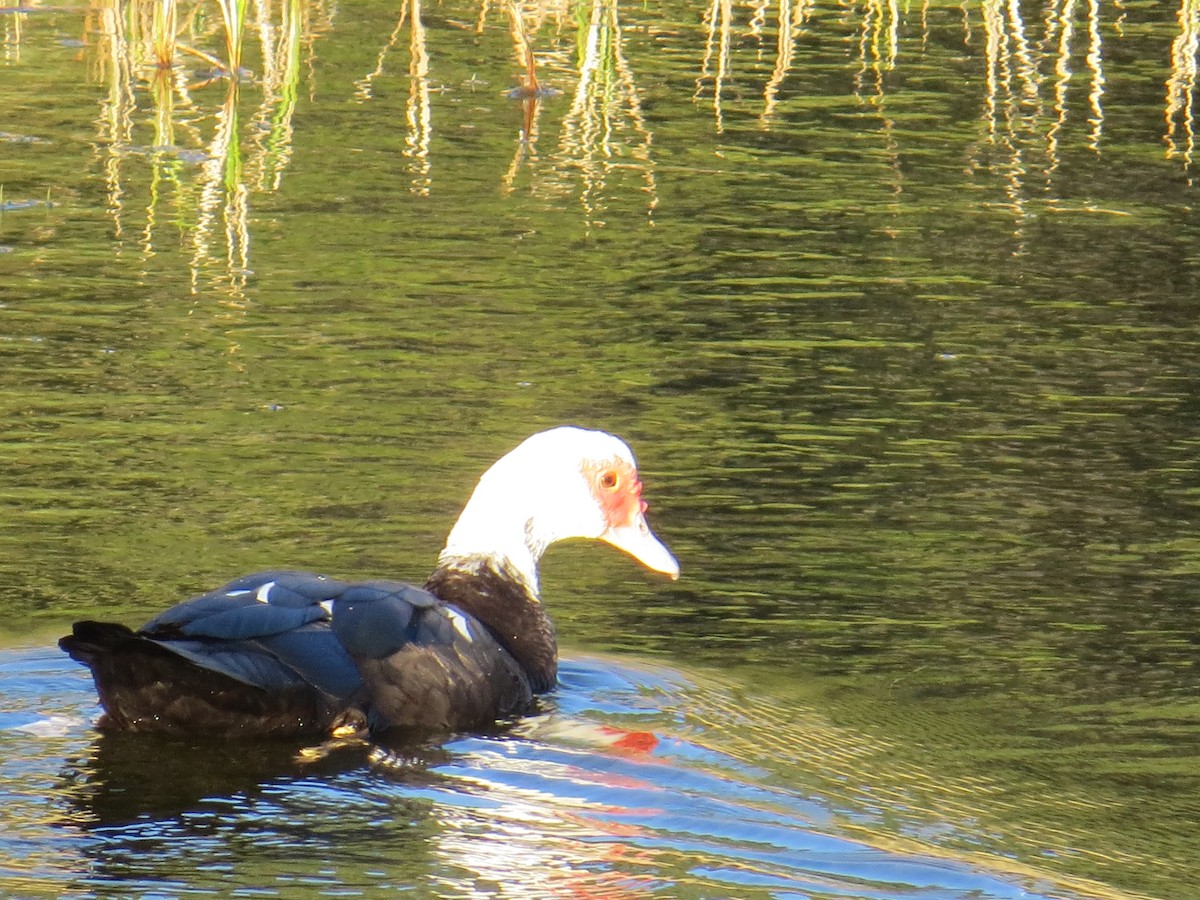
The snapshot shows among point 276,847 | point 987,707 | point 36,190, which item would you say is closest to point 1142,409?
point 987,707

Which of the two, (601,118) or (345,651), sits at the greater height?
(601,118)

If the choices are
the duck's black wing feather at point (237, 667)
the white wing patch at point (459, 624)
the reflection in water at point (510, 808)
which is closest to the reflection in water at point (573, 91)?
the white wing patch at point (459, 624)

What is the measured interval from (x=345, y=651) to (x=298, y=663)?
0.54ft

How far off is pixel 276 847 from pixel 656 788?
40.9 inches

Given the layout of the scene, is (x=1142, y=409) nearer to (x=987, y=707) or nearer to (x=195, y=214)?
(x=987, y=707)

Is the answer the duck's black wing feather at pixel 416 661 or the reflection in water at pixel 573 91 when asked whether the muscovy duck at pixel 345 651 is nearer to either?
the duck's black wing feather at pixel 416 661

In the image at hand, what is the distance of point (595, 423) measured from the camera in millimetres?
8555

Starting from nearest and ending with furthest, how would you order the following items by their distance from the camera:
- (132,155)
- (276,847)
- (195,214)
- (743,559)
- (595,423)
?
1. (276,847)
2. (743,559)
3. (595,423)
4. (195,214)
5. (132,155)

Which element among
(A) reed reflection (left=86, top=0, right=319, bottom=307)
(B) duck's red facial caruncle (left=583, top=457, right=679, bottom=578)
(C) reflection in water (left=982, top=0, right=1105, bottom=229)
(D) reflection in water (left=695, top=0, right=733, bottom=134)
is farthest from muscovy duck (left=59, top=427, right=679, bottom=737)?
(D) reflection in water (left=695, top=0, right=733, bottom=134)

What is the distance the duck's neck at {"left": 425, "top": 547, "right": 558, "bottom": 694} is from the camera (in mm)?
6500

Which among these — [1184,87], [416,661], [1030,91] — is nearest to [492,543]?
[416,661]

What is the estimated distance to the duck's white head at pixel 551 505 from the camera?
269 inches

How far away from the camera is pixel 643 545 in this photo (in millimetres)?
6934

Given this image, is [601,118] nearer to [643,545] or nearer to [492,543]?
[643,545]
